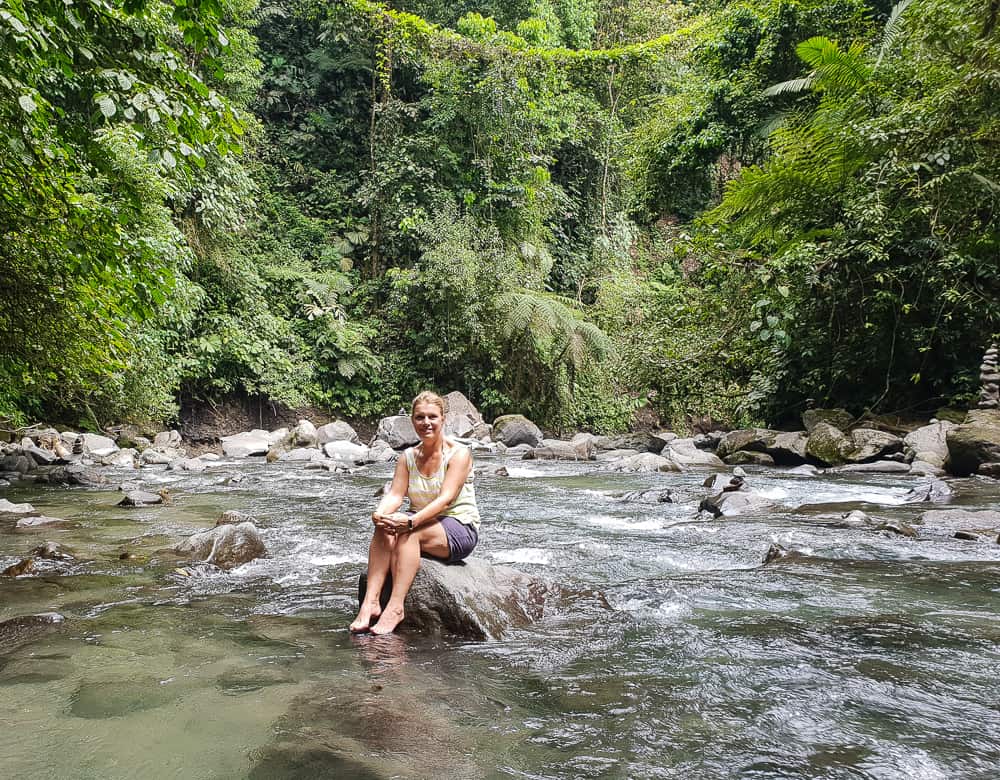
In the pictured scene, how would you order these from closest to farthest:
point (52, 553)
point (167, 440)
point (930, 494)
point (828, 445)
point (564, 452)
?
1. point (52, 553)
2. point (930, 494)
3. point (828, 445)
4. point (564, 452)
5. point (167, 440)

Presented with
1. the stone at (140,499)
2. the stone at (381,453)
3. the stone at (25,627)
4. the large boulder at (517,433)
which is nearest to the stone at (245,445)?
the stone at (381,453)

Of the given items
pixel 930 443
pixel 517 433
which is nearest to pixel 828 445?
pixel 930 443

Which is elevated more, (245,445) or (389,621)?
(389,621)

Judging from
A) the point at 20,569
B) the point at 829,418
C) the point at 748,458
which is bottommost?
the point at 748,458

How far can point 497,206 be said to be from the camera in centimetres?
2131

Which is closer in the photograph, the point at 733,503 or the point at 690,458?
the point at 733,503

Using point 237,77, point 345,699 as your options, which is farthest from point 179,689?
Result: point 237,77

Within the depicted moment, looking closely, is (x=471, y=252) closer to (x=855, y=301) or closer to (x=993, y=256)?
(x=855, y=301)

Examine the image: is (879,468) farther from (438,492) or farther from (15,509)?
(15,509)

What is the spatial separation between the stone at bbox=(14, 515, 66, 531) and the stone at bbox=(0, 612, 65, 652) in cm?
316

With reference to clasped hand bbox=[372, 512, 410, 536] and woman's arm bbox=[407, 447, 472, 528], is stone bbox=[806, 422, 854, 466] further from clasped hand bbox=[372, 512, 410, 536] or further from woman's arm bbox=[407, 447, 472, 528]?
clasped hand bbox=[372, 512, 410, 536]

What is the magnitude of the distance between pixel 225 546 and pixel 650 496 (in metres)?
5.07

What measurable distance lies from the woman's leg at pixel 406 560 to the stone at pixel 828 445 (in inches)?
342

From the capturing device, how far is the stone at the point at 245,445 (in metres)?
15.4
